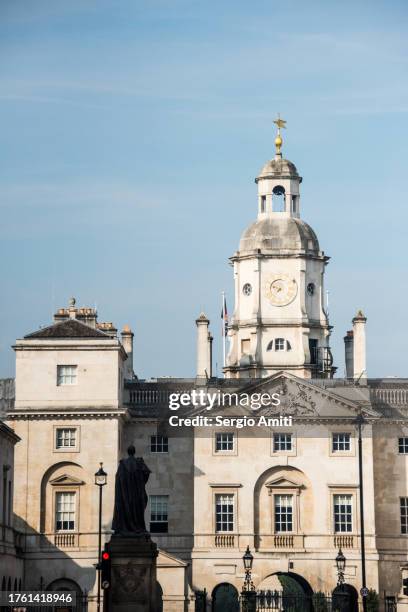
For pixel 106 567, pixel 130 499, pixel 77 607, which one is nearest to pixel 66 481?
pixel 77 607

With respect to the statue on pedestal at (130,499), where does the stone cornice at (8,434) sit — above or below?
above

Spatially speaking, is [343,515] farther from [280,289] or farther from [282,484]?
[280,289]

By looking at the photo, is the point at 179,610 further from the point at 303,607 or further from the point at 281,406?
the point at 281,406

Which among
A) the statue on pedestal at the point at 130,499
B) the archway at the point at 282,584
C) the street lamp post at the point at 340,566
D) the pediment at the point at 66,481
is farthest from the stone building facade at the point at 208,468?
the statue on pedestal at the point at 130,499

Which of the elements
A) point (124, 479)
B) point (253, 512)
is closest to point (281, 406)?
point (253, 512)

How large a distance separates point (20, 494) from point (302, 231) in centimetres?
2526

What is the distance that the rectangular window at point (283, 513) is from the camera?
Answer: 97.8m

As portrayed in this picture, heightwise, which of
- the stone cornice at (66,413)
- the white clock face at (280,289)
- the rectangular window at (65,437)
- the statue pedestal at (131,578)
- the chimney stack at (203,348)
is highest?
the white clock face at (280,289)

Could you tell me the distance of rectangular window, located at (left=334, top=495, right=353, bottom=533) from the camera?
9738 cm

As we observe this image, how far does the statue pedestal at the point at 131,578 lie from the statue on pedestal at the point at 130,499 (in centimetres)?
59

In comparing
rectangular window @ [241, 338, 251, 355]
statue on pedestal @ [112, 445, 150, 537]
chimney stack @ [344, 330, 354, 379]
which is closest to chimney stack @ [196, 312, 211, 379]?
rectangular window @ [241, 338, 251, 355]

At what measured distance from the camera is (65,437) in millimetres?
95875

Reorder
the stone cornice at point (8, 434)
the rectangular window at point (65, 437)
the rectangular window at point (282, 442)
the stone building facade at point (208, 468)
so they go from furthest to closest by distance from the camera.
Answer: the rectangular window at point (282, 442)
the rectangular window at point (65, 437)
the stone building facade at point (208, 468)
the stone cornice at point (8, 434)

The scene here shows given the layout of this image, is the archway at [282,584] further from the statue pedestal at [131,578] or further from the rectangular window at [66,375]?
the statue pedestal at [131,578]
